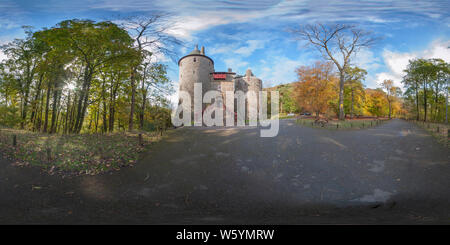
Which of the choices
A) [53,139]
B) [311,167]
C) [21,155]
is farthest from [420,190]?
[53,139]

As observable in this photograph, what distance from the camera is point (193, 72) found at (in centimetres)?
3148

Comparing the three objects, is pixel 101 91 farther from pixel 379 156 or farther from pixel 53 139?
pixel 379 156

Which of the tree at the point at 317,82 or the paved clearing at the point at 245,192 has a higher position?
the tree at the point at 317,82

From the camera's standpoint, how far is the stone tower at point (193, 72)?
31.2m

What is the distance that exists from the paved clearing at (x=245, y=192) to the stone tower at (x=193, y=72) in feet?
84.4

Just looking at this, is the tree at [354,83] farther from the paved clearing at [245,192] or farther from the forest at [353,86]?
the paved clearing at [245,192]

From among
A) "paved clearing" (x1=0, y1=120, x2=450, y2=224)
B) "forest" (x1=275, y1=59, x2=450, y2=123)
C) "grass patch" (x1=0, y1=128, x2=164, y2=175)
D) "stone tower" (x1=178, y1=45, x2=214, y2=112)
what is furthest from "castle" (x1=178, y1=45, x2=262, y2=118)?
"paved clearing" (x1=0, y1=120, x2=450, y2=224)

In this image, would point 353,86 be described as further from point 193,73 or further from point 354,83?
point 193,73

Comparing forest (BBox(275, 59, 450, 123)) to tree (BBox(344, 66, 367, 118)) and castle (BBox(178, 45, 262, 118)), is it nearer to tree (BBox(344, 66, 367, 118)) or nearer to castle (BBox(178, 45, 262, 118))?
tree (BBox(344, 66, 367, 118))

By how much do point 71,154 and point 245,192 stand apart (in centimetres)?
683

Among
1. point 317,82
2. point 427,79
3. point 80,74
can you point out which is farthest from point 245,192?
point 427,79

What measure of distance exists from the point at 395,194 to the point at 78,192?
823cm

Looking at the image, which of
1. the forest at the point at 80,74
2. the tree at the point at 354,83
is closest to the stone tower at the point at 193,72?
the forest at the point at 80,74

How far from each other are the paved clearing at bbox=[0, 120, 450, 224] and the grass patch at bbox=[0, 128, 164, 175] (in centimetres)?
43
